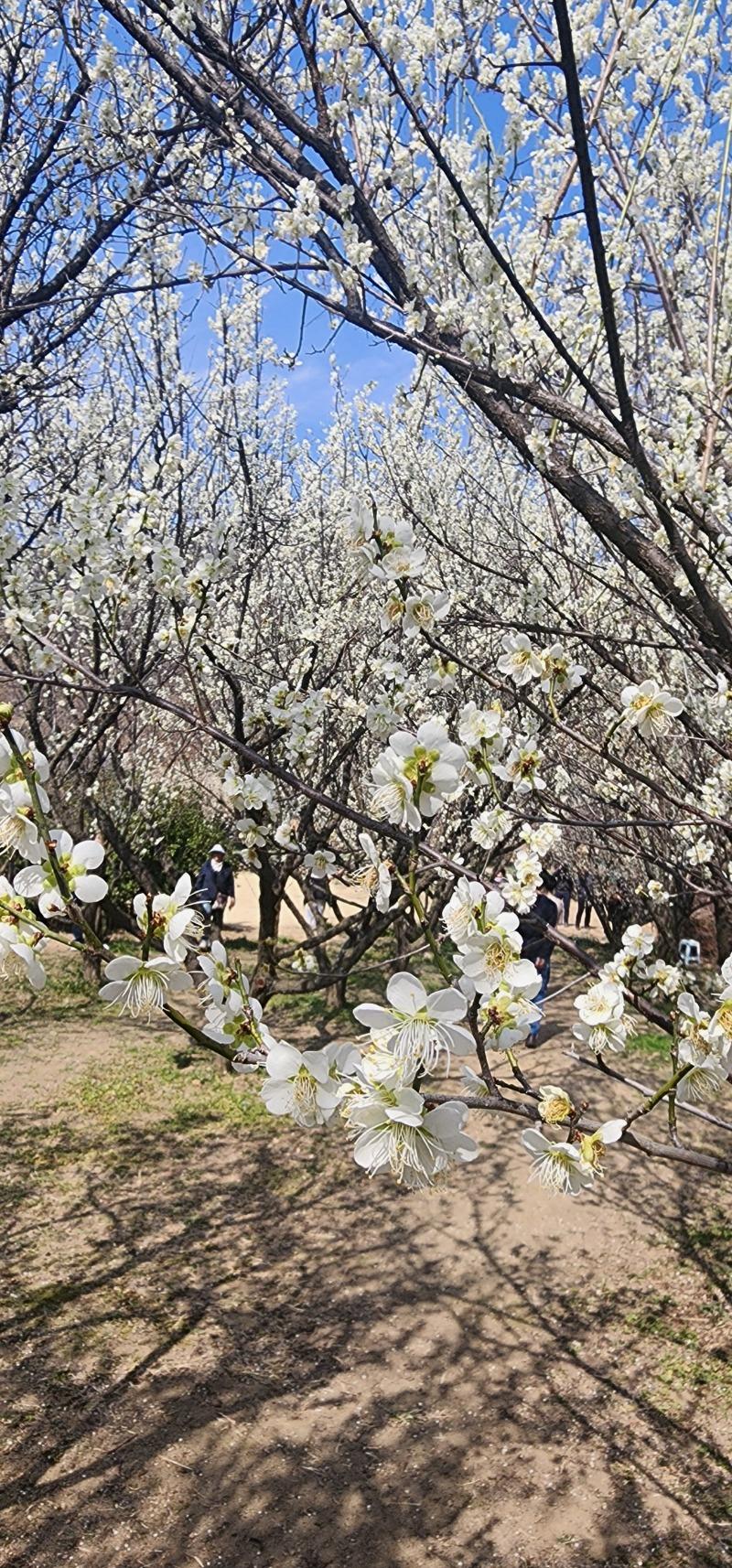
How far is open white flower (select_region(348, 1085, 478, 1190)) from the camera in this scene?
1175 mm

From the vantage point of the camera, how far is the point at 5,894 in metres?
1.42

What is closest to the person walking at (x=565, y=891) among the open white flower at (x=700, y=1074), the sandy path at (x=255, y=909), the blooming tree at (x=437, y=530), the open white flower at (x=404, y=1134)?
the sandy path at (x=255, y=909)

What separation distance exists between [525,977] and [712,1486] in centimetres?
295

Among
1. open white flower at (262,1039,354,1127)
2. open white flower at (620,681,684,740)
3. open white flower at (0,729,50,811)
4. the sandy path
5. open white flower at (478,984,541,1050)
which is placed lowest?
the sandy path

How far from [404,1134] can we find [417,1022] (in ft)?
0.44

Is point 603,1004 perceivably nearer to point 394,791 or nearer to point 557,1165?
point 557,1165

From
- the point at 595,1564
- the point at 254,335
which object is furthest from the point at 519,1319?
the point at 254,335

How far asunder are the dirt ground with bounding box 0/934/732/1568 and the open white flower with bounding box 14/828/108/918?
7.68ft

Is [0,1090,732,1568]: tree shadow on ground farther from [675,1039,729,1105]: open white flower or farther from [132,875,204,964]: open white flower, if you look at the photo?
[132,875,204,964]: open white flower

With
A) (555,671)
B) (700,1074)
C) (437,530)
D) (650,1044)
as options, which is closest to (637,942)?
(555,671)

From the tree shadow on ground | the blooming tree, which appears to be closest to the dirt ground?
the tree shadow on ground

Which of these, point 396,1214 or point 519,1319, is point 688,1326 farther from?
point 396,1214

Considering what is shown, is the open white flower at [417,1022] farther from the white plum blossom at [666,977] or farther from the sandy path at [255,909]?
the sandy path at [255,909]

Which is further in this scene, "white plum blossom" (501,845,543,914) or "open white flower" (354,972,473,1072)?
"white plum blossom" (501,845,543,914)
